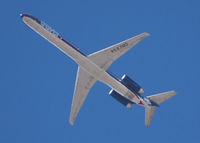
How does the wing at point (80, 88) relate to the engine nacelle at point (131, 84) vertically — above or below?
below

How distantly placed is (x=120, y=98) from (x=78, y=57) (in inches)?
420

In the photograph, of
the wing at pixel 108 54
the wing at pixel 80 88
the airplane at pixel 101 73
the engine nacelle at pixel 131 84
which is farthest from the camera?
the wing at pixel 80 88

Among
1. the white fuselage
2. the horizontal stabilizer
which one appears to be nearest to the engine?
the white fuselage

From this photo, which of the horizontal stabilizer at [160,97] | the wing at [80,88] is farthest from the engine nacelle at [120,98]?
the wing at [80,88]

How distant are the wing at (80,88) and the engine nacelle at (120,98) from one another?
12.2 ft

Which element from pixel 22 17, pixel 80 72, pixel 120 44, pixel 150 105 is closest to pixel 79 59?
pixel 80 72

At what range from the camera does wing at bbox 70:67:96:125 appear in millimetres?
51219

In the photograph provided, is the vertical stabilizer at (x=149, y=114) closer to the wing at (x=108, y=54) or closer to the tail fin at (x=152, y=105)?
the tail fin at (x=152, y=105)

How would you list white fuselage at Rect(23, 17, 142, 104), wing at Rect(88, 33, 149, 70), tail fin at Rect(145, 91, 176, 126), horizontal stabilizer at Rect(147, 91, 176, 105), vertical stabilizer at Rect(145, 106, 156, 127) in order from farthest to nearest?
vertical stabilizer at Rect(145, 106, 156, 127), tail fin at Rect(145, 91, 176, 126), horizontal stabilizer at Rect(147, 91, 176, 105), wing at Rect(88, 33, 149, 70), white fuselage at Rect(23, 17, 142, 104)

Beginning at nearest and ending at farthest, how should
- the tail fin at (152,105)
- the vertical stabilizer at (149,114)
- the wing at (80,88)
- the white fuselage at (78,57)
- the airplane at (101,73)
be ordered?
the white fuselage at (78,57)
the airplane at (101,73)
the wing at (80,88)
the tail fin at (152,105)
the vertical stabilizer at (149,114)

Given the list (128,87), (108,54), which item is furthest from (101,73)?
(128,87)

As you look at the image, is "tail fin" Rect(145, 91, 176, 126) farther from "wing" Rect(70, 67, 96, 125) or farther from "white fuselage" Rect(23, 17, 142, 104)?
"wing" Rect(70, 67, 96, 125)

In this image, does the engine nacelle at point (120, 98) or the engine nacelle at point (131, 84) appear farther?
the engine nacelle at point (120, 98)

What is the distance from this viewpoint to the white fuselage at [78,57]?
152ft
